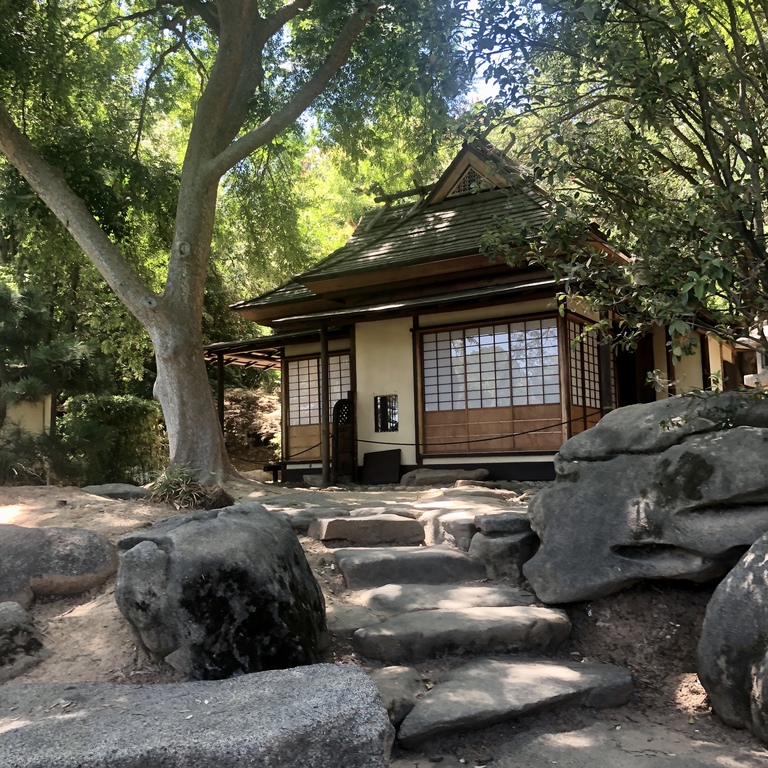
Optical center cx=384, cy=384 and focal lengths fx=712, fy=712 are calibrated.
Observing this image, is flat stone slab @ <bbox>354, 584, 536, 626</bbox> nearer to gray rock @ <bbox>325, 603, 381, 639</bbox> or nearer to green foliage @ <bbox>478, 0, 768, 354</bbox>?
gray rock @ <bbox>325, 603, 381, 639</bbox>

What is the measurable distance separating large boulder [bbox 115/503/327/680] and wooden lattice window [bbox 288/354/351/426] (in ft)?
29.7

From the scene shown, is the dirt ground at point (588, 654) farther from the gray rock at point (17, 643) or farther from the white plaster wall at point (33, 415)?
the white plaster wall at point (33, 415)

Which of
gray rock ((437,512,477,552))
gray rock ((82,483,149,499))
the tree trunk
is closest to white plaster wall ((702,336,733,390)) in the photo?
gray rock ((437,512,477,552))

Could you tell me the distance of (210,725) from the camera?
2639mm

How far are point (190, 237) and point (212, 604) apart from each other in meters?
6.11

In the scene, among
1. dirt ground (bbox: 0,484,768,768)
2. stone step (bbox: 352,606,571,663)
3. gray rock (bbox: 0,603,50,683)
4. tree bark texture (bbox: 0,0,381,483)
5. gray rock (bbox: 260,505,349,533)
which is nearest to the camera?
dirt ground (bbox: 0,484,768,768)

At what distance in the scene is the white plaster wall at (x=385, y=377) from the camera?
11.7 meters

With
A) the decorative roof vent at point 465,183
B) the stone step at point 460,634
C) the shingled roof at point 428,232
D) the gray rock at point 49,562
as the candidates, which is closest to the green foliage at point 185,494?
the gray rock at point 49,562

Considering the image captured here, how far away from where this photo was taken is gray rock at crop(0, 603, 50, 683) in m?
3.94

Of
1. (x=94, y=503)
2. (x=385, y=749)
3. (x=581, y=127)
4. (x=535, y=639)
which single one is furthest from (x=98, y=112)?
(x=385, y=749)

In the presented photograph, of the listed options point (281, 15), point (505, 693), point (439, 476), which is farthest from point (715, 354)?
point (505, 693)

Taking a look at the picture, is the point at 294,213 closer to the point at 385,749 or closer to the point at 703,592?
the point at 703,592

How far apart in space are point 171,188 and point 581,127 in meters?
8.70

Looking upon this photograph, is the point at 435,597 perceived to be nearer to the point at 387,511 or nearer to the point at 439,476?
the point at 387,511
